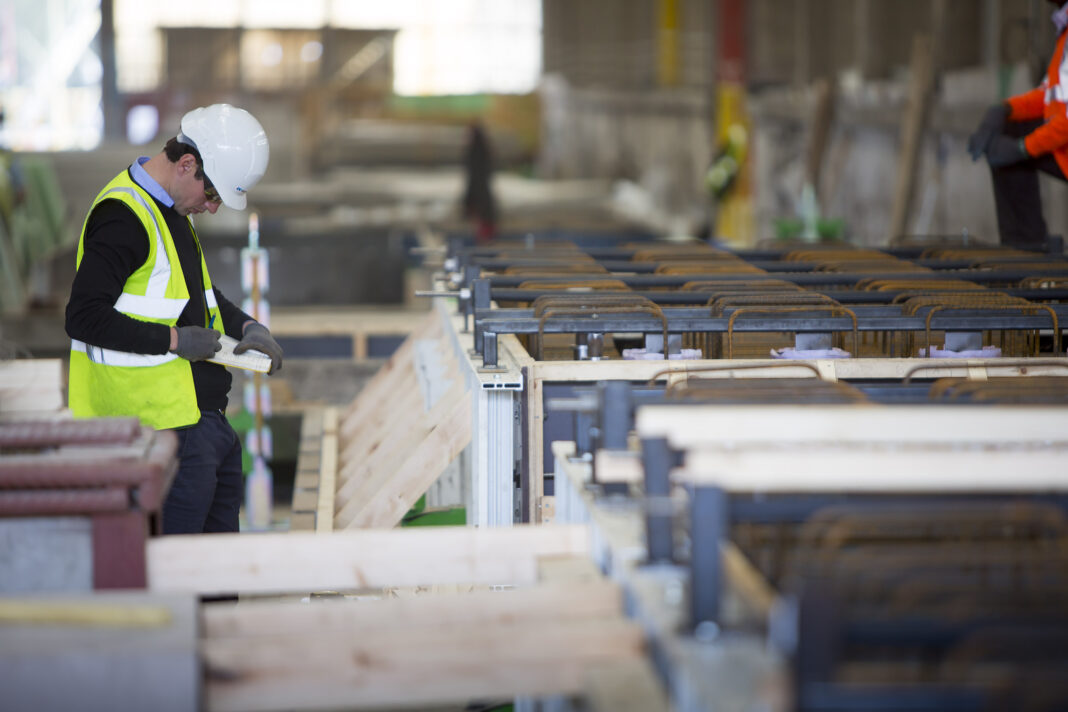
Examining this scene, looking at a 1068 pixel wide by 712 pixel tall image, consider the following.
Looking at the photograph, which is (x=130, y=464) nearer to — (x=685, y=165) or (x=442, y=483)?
(x=442, y=483)

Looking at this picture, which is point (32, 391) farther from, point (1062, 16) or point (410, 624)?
point (1062, 16)

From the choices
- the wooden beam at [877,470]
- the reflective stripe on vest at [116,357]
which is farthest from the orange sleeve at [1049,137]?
the reflective stripe on vest at [116,357]

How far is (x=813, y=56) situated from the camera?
18.9m

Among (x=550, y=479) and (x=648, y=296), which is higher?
(x=648, y=296)

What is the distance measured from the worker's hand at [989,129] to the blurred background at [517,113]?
134 inches

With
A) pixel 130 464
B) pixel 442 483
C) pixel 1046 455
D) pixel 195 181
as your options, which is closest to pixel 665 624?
pixel 1046 455

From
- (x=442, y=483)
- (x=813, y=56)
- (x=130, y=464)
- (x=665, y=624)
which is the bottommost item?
(x=442, y=483)

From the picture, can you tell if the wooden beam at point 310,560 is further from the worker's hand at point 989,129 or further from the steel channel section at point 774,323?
Result: the worker's hand at point 989,129

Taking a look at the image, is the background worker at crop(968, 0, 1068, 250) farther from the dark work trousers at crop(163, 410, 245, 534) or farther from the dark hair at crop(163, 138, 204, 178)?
the dark work trousers at crop(163, 410, 245, 534)

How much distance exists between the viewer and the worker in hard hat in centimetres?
468

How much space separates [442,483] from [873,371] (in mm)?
2652

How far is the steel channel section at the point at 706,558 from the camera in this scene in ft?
9.05

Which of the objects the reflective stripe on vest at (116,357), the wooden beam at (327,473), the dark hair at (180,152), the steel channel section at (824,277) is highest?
the dark hair at (180,152)

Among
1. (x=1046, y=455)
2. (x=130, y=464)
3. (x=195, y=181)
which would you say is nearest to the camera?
(x=1046, y=455)
